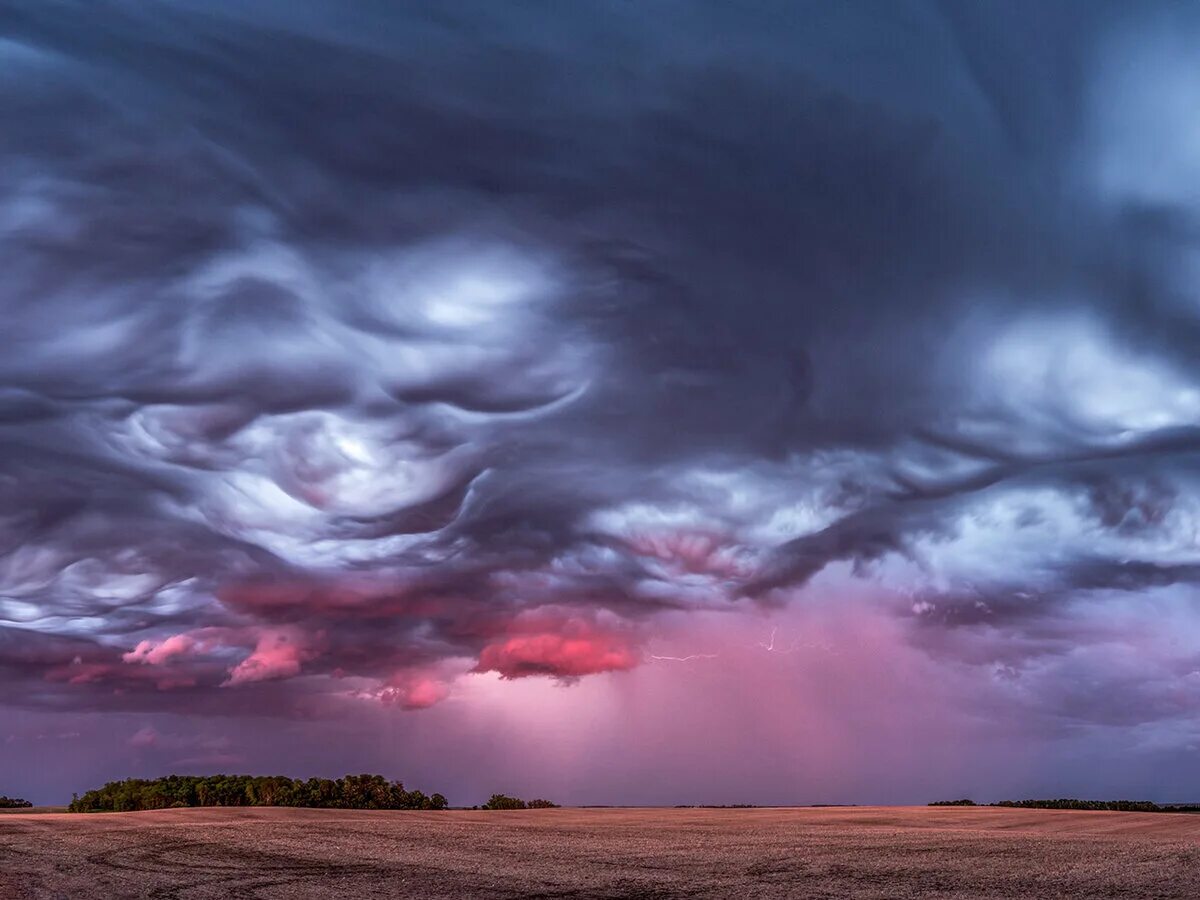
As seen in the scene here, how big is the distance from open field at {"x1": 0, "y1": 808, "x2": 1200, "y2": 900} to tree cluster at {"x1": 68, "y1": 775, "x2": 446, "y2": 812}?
137 feet

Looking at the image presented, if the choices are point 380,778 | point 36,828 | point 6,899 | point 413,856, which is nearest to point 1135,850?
point 413,856

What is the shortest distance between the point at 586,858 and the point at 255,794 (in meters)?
70.9

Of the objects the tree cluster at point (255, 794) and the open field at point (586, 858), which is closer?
the open field at point (586, 858)

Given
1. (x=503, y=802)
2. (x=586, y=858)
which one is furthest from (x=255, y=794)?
(x=586, y=858)

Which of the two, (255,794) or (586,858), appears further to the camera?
(255,794)

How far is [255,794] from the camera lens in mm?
93312

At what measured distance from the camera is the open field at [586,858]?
82.2 ft

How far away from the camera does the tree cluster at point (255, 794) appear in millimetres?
92062

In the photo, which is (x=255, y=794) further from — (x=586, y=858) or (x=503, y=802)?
(x=586, y=858)

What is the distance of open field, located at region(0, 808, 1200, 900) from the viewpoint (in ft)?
82.2

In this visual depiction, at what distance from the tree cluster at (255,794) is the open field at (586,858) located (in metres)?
41.6

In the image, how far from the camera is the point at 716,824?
5181cm

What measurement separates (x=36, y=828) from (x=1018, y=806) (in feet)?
218

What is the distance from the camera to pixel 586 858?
32.8 metres
